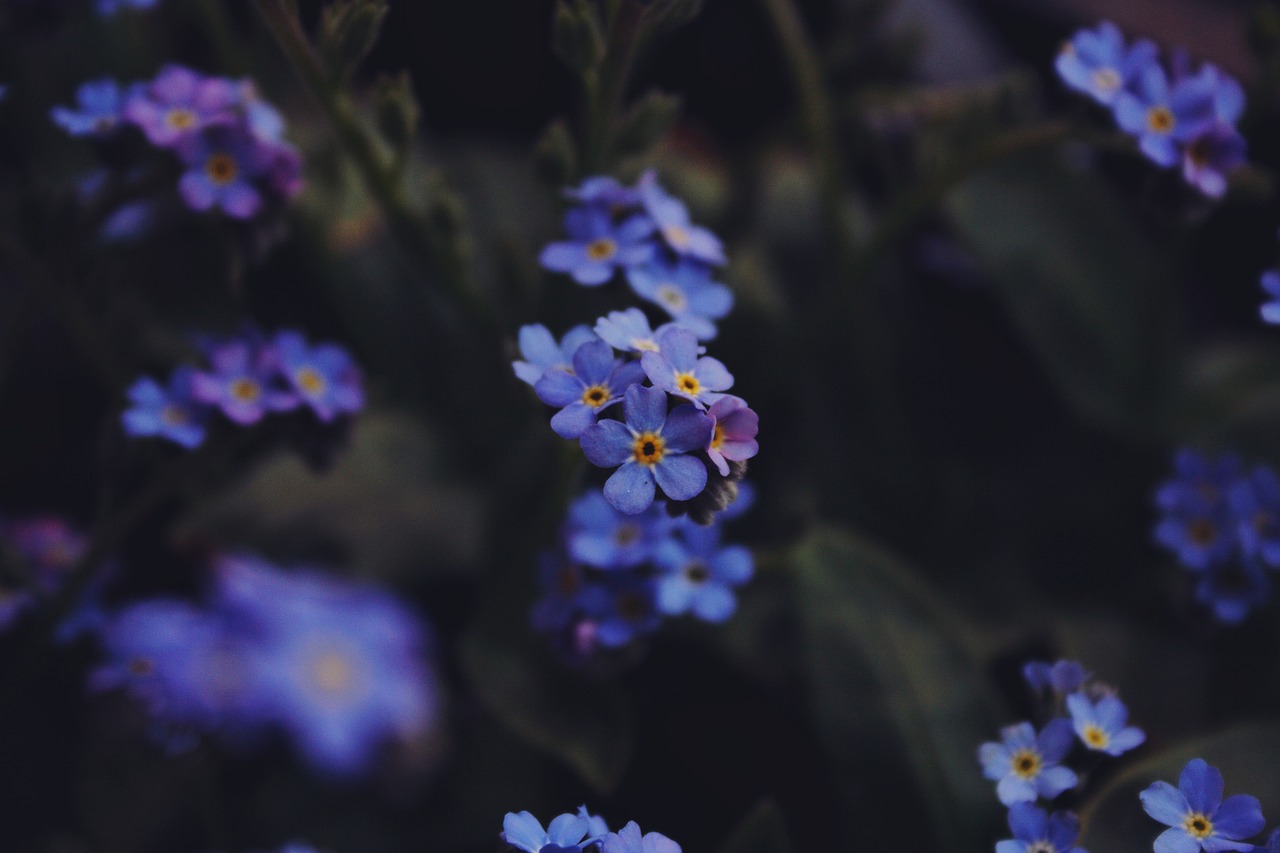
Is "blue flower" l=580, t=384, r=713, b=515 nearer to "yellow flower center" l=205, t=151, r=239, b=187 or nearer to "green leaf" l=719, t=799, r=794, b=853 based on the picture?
"green leaf" l=719, t=799, r=794, b=853

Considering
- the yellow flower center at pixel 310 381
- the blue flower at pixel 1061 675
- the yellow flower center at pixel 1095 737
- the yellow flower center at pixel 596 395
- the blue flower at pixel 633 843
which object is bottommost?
the yellow flower center at pixel 1095 737

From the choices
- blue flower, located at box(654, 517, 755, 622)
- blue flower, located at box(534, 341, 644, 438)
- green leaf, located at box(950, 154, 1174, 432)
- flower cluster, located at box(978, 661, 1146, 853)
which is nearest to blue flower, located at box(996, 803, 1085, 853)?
flower cluster, located at box(978, 661, 1146, 853)

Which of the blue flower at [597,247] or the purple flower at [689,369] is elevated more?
the blue flower at [597,247]

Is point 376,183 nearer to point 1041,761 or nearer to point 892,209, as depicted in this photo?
point 892,209

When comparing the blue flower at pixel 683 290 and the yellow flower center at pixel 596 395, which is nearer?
the yellow flower center at pixel 596 395

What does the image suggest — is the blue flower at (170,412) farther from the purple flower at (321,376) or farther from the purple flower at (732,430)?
the purple flower at (732,430)

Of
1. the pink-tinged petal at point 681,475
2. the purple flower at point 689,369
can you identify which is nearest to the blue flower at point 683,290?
the purple flower at point 689,369

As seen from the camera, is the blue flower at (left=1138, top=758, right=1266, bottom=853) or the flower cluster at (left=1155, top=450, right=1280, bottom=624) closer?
the blue flower at (left=1138, top=758, right=1266, bottom=853)

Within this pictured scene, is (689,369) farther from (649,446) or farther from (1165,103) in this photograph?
(1165,103)
